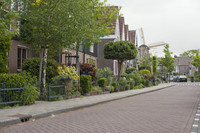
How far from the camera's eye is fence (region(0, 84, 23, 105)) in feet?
34.3

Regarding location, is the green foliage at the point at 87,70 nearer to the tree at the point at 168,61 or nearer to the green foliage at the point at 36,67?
the green foliage at the point at 36,67

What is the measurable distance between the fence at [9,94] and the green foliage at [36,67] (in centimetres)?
468

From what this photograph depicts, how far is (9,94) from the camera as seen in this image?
10.7 meters

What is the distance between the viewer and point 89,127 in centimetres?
698

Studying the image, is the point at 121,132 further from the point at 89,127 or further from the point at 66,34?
the point at 66,34

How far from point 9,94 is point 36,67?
218 inches

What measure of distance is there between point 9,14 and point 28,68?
7254mm

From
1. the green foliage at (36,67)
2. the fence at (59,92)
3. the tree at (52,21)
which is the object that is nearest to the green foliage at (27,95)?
the fence at (59,92)

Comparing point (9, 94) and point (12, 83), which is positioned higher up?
point (12, 83)

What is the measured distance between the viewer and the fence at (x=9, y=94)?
10469mm

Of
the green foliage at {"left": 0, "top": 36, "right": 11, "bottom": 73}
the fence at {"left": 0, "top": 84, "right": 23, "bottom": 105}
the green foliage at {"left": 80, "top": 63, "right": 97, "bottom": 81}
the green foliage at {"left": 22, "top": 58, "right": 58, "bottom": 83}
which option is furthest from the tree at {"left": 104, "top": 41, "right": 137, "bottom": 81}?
the fence at {"left": 0, "top": 84, "right": 23, "bottom": 105}

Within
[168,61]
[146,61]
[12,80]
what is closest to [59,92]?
[12,80]

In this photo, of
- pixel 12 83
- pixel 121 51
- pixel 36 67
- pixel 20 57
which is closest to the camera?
pixel 12 83

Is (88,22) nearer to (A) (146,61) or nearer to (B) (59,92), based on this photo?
(B) (59,92)
